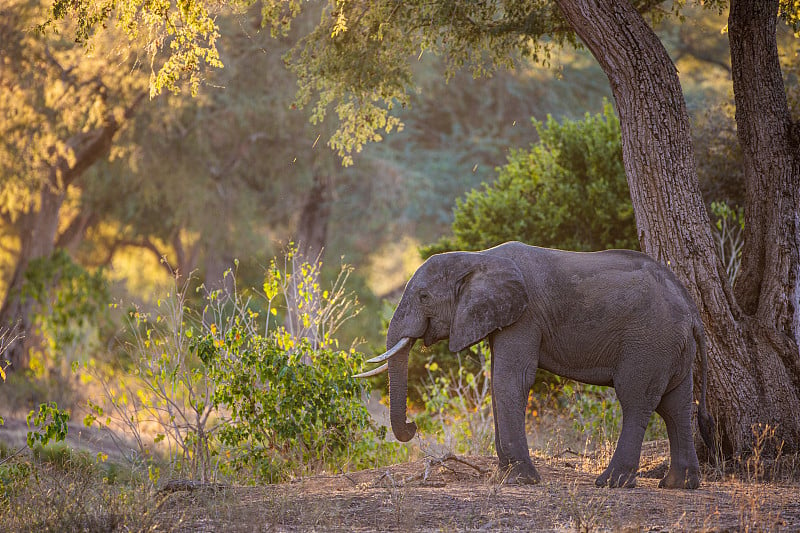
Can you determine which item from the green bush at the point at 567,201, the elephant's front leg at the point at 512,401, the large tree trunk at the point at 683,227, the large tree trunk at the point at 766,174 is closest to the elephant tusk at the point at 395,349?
the elephant's front leg at the point at 512,401

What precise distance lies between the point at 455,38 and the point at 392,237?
22073mm

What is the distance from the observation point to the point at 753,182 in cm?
941

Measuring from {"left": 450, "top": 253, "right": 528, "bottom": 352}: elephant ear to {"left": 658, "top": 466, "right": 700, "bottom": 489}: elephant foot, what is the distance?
188 cm

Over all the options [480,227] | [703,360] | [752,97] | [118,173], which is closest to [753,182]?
[752,97]

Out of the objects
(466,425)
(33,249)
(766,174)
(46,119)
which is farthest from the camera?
(33,249)

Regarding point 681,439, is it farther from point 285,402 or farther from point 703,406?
point 285,402

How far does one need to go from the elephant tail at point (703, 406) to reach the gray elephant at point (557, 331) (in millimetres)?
146

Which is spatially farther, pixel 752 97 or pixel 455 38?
pixel 455 38

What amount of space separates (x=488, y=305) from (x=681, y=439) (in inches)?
79.3

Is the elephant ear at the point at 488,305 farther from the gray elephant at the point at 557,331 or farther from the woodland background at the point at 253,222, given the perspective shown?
the woodland background at the point at 253,222

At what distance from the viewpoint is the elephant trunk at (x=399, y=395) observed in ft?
25.2

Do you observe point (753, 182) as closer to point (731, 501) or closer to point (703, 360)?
point (703, 360)

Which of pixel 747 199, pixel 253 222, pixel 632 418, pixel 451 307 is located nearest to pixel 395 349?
pixel 451 307

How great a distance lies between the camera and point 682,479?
7.86m
